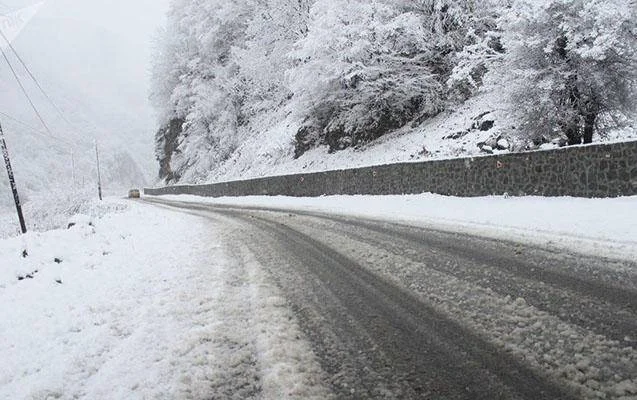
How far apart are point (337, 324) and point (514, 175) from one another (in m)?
9.82

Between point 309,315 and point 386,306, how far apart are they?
0.72 m

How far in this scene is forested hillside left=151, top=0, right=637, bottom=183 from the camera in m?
11.0

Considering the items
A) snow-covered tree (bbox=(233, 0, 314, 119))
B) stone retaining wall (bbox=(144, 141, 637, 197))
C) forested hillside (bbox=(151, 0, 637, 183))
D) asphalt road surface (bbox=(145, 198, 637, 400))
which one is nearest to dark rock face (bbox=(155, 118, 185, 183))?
forested hillside (bbox=(151, 0, 637, 183))

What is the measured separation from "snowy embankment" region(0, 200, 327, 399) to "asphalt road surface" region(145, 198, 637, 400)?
316mm

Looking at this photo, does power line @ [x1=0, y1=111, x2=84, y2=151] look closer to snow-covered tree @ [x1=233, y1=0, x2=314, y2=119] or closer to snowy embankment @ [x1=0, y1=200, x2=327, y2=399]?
snow-covered tree @ [x1=233, y1=0, x2=314, y2=119]

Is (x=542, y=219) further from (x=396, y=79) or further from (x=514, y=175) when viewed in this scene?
(x=396, y=79)

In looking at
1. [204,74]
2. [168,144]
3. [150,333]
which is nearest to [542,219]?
[150,333]

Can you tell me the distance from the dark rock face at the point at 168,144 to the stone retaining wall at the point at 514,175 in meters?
39.1

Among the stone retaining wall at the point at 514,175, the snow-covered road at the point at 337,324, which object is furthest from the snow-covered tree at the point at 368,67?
the snow-covered road at the point at 337,324

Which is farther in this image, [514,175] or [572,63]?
[514,175]

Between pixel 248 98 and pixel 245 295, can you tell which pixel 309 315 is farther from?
pixel 248 98

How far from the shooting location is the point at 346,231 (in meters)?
9.33

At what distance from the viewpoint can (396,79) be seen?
21.7 meters

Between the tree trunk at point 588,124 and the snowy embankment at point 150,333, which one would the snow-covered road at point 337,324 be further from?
the tree trunk at point 588,124
